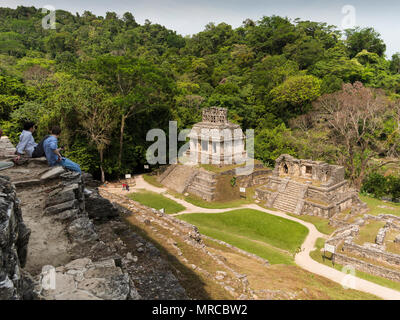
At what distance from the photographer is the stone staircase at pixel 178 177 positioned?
25.4 m

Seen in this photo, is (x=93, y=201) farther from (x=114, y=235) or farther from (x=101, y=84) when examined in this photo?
(x=101, y=84)

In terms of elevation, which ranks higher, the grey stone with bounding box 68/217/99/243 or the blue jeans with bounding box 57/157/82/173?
the blue jeans with bounding box 57/157/82/173

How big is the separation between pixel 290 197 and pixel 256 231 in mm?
5488

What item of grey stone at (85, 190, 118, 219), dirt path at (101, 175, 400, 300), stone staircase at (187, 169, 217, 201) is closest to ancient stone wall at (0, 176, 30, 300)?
grey stone at (85, 190, 118, 219)

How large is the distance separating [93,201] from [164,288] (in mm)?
4366

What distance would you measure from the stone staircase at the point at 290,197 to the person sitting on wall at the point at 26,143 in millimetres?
18112

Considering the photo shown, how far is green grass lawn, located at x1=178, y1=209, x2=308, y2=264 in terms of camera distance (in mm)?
15531

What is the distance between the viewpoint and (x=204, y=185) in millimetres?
24531

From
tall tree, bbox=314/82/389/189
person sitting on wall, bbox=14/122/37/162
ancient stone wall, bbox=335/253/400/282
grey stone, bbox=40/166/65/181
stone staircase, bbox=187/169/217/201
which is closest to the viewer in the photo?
grey stone, bbox=40/166/65/181

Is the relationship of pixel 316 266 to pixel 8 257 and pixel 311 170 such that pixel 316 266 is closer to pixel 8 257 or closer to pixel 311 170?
pixel 311 170

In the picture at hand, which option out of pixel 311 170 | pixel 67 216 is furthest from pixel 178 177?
pixel 67 216

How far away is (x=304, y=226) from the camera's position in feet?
62.8

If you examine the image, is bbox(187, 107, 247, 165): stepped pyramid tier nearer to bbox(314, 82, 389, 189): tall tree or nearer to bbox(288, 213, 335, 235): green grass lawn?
bbox(288, 213, 335, 235): green grass lawn

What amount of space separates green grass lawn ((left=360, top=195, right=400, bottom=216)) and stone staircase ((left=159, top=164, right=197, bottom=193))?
14682 mm
